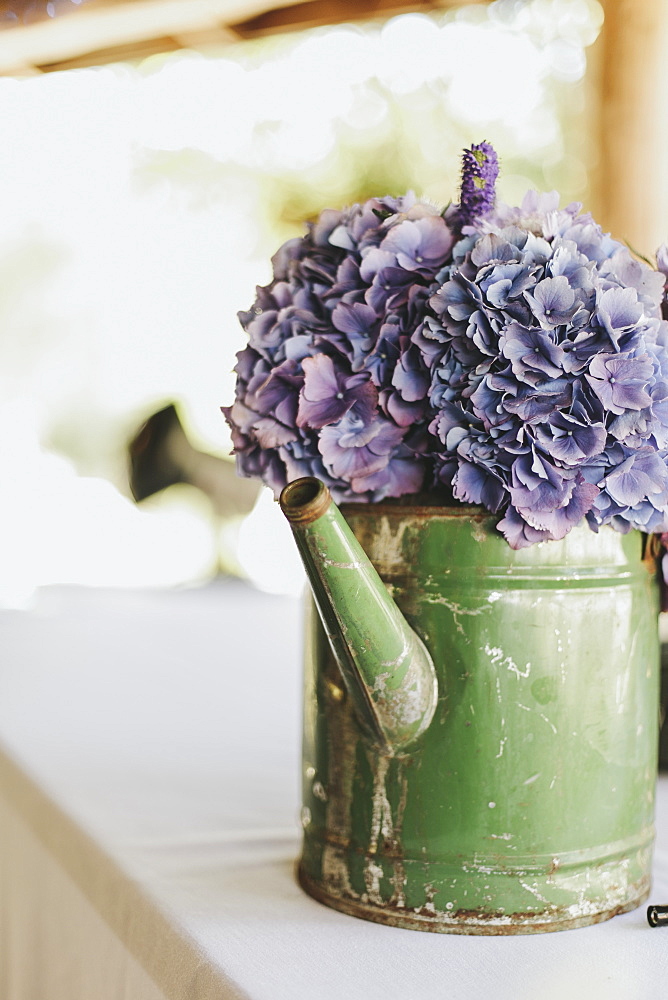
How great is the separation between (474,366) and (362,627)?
174 millimetres

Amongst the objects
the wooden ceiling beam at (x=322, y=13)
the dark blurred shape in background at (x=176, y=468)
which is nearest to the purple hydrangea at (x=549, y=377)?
the wooden ceiling beam at (x=322, y=13)

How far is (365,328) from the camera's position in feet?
2.06

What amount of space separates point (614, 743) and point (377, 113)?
586cm

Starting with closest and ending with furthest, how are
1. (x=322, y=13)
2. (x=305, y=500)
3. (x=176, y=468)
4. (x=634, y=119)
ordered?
(x=305, y=500), (x=634, y=119), (x=322, y=13), (x=176, y=468)

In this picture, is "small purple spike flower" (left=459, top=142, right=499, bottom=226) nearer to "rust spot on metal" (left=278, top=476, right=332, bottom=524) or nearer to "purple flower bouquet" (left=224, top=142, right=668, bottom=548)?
"purple flower bouquet" (left=224, top=142, right=668, bottom=548)

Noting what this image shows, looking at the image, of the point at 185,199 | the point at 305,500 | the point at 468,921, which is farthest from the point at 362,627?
the point at 185,199

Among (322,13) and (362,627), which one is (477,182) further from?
(322,13)

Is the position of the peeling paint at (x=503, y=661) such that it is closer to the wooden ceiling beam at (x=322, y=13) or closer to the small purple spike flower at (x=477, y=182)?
the small purple spike flower at (x=477, y=182)

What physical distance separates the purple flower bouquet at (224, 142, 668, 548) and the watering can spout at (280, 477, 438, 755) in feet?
0.21

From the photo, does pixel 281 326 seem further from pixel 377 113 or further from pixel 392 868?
pixel 377 113

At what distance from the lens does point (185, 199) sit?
19.5ft

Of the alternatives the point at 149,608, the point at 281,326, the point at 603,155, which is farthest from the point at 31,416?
the point at 281,326

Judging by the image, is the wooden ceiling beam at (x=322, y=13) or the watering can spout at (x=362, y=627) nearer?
the watering can spout at (x=362, y=627)

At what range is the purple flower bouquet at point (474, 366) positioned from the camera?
57cm
